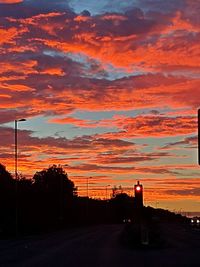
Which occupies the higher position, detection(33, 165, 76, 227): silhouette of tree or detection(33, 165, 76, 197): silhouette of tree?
detection(33, 165, 76, 197): silhouette of tree

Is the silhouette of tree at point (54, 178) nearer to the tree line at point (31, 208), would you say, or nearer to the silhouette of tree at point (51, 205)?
the tree line at point (31, 208)

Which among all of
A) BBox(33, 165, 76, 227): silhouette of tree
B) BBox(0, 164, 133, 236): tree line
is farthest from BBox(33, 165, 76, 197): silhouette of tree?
BBox(33, 165, 76, 227): silhouette of tree

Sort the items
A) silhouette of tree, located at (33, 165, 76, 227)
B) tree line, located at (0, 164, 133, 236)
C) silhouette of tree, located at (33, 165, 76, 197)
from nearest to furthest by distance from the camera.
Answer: tree line, located at (0, 164, 133, 236) < silhouette of tree, located at (33, 165, 76, 227) < silhouette of tree, located at (33, 165, 76, 197)

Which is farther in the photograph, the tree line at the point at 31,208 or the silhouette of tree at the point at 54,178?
the silhouette of tree at the point at 54,178

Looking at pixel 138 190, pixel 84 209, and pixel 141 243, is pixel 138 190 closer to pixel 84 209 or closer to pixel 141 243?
pixel 141 243

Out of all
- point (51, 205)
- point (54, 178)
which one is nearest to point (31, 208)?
point (51, 205)

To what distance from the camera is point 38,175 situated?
7702 inches

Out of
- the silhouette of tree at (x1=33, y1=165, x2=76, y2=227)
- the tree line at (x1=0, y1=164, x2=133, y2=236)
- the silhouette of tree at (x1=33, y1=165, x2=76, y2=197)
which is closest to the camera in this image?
the tree line at (x1=0, y1=164, x2=133, y2=236)

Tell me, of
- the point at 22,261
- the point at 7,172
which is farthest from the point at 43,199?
the point at 22,261

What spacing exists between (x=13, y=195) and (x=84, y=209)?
252ft

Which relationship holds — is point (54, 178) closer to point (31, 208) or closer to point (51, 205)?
point (51, 205)

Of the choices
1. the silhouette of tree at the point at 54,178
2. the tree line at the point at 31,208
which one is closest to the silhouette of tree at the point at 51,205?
the tree line at the point at 31,208

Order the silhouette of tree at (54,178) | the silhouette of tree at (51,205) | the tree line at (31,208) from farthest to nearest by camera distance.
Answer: the silhouette of tree at (54,178) < the silhouette of tree at (51,205) < the tree line at (31,208)

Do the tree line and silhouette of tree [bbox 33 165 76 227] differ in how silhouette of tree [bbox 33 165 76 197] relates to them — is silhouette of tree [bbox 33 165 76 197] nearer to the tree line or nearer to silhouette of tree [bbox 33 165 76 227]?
the tree line
